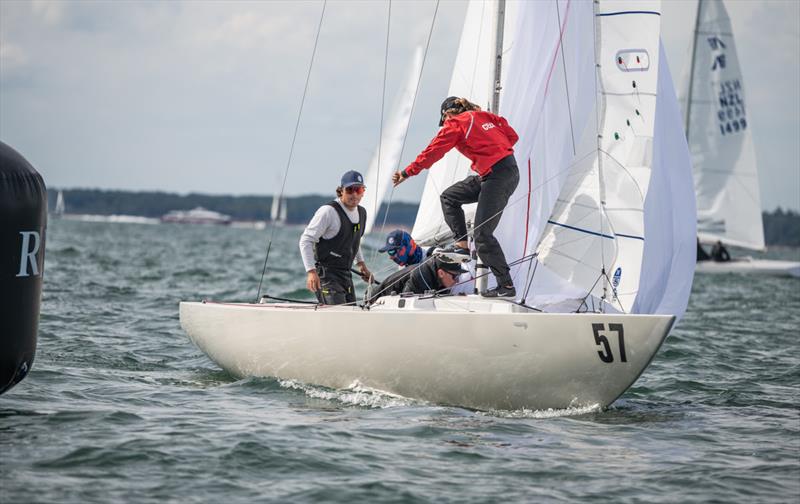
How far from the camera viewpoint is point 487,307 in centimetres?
664

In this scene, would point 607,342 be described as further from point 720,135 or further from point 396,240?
point 720,135

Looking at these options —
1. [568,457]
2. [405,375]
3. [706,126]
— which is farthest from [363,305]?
[706,126]

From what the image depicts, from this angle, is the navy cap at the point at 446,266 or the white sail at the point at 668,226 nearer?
the white sail at the point at 668,226

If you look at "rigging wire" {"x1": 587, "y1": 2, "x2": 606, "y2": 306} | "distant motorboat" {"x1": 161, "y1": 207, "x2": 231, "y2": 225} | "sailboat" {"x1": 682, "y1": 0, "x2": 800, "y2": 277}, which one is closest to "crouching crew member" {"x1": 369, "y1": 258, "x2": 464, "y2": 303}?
"rigging wire" {"x1": 587, "y1": 2, "x2": 606, "y2": 306}

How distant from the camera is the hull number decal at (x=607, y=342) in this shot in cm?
609

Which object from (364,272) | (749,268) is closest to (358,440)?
(364,272)

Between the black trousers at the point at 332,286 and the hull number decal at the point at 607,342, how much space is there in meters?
2.23

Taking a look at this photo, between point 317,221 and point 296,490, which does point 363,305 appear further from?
point 296,490

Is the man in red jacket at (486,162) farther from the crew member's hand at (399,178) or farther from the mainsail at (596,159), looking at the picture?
the mainsail at (596,159)

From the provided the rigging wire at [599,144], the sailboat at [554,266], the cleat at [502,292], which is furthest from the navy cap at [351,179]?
the rigging wire at [599,144]

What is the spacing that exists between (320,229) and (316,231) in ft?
0.12

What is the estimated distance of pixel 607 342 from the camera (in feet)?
20.1

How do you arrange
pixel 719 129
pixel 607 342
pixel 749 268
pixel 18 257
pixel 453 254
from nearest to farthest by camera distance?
pixel 18 257 → pixel 607 342 → pixel 453 254 → pixel 719 129 → pixel 749 268

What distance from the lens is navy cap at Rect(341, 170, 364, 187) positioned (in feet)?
25.0
